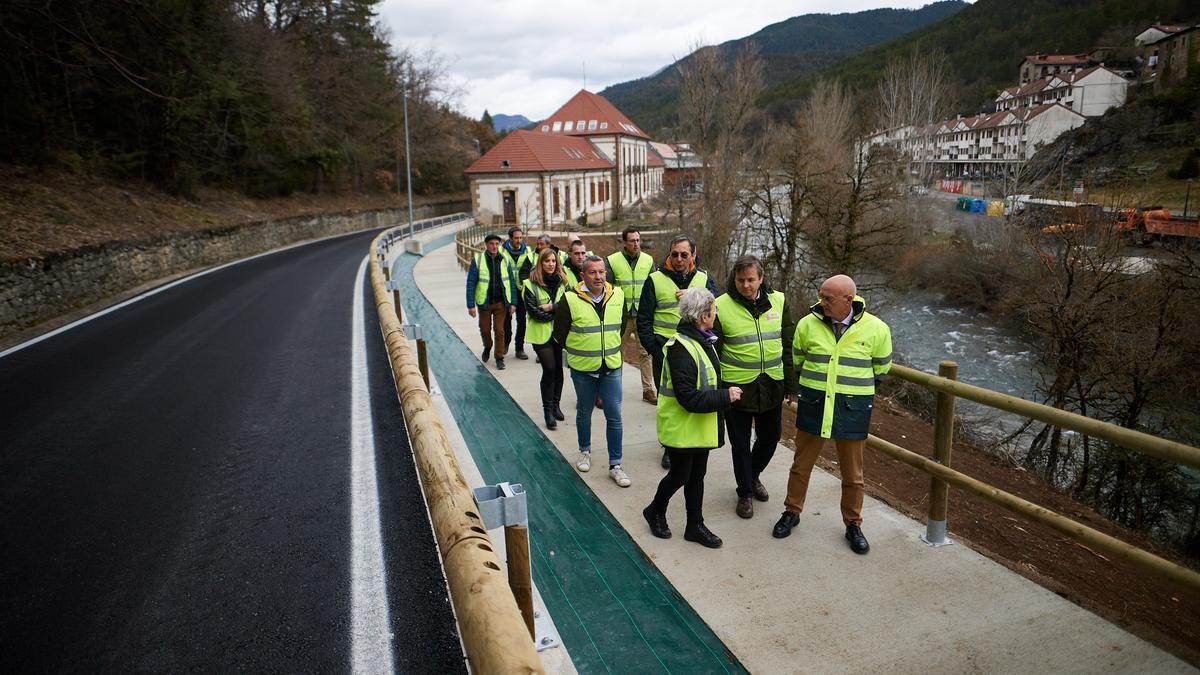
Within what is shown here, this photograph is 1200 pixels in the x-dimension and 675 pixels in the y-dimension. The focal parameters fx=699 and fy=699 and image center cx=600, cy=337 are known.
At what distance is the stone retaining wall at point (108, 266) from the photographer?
11727 mm

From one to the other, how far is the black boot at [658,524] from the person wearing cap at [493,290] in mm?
4853

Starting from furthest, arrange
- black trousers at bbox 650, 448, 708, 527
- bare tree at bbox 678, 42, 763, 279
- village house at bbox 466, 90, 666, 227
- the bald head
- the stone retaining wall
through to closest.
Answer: village house at bbox 466, 90, 666, 227
bare tree at bbox 678, 42, 763, 279
the stone retaining wall
black trousers at bbox 650, 448, 708, 527
the bald head

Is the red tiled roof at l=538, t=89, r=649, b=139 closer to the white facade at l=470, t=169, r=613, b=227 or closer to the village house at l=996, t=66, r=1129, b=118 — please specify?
the white facade at l=470, t=169, r=613, b=227

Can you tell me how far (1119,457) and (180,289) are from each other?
18724 millimetres

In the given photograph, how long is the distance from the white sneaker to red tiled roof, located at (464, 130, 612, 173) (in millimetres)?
46814

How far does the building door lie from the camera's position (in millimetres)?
50822

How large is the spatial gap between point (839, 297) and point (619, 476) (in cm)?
227

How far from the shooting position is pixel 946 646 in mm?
3562

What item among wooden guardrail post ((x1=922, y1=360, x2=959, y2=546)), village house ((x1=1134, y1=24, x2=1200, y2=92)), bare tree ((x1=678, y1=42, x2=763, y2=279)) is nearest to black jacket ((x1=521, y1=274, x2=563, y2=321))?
wooden guardrail post ((x1=922, y1=360, x2=959, y2=546))

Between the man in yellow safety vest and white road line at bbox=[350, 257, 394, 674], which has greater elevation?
the man in yellow safety vest

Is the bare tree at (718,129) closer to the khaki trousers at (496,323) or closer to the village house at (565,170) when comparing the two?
the village house at (565,170)

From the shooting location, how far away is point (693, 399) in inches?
166

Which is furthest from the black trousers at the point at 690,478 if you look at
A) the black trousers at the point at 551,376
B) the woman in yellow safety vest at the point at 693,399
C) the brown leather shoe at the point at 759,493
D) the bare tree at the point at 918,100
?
the bare tree at the point at 918,100

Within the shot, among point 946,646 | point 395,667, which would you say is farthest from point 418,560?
point 946,646
